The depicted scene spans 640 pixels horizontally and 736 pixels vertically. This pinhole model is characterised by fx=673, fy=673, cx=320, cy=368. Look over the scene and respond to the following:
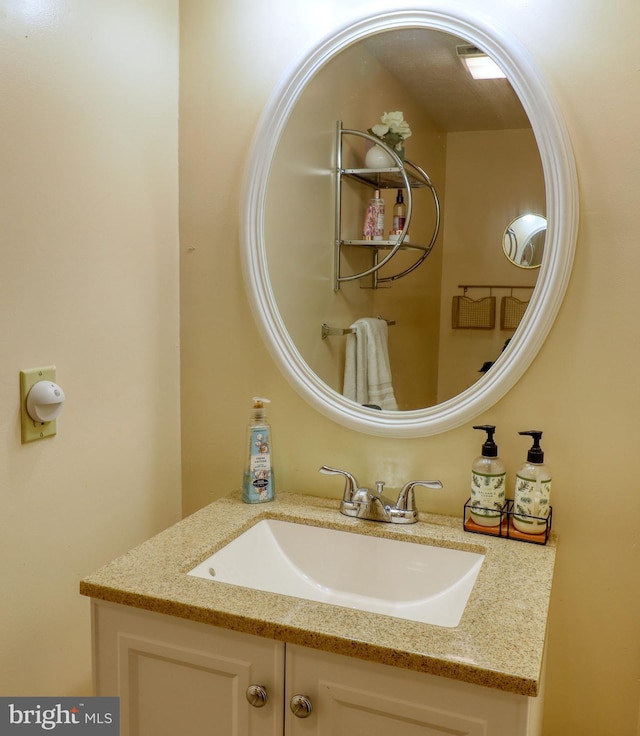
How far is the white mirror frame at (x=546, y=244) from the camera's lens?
47.7 inches

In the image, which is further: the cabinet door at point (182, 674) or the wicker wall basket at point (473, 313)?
the wicker wall basket at point (473, 313)

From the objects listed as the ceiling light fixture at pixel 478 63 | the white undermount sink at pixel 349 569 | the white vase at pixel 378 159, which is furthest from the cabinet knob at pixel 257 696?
the ceiling light fixture at pixel 478 63

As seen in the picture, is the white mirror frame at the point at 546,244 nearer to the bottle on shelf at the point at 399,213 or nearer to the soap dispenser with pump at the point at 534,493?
the soap dispenser with pump at the point at 534,493

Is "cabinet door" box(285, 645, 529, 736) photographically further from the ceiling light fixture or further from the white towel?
the ceiling light fixture

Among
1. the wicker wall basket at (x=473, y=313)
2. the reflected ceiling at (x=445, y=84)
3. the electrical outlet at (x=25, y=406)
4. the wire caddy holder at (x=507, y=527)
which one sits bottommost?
the wire caddy holder at (x=507, y=527)

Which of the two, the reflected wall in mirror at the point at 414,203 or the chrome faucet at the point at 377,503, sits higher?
the reflected wall in mirror at the point at 414,203

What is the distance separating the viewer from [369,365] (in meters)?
1.39

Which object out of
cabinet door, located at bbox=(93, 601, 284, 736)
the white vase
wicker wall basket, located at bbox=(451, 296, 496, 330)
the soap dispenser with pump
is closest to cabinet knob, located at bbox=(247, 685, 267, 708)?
cabinet door, located at bbox=(93, 601, 284, 736)

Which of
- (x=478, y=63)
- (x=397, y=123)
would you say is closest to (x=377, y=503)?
(x=397, y=123)

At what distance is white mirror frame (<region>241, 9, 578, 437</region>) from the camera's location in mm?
1211

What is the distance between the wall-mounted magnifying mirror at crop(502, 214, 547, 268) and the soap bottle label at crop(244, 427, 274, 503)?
613 millimetres

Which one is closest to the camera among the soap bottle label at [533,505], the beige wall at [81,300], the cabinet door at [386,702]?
the cabinet door at [386,702]

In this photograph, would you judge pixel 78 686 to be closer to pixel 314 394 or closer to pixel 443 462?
pixel 314 394

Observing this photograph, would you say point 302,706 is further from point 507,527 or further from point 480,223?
point 480,223
